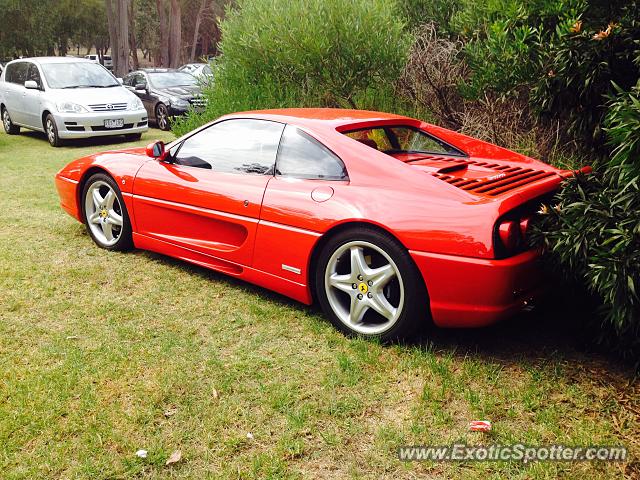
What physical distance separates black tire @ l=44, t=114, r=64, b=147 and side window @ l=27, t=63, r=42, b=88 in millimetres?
840

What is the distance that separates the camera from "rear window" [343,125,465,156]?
4.39 m

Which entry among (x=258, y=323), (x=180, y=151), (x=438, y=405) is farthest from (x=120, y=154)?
(x=438, y=405)

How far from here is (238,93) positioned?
8102 millimetres

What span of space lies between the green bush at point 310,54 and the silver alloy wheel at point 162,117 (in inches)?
238

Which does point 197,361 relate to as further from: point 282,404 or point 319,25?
point 319,25

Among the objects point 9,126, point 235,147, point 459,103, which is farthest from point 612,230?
point 9,126

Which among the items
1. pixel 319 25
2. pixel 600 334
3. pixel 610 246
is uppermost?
pixel 319 25

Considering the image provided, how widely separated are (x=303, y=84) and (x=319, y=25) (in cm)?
83

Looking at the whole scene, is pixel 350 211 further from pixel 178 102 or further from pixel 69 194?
pixel 178 102

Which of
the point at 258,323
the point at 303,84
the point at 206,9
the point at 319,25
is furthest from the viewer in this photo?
the point at 206,9

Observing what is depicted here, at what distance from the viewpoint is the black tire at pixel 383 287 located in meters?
3.31

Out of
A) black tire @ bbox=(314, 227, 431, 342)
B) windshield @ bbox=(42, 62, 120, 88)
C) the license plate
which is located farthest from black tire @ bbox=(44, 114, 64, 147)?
black tire @ bbox=(314, 227, 431, 342)

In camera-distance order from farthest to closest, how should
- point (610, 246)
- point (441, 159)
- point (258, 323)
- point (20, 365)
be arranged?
point (441, 159), point (258, 323), point (20, 365), point (610, 246)

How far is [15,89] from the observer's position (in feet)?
42.5
